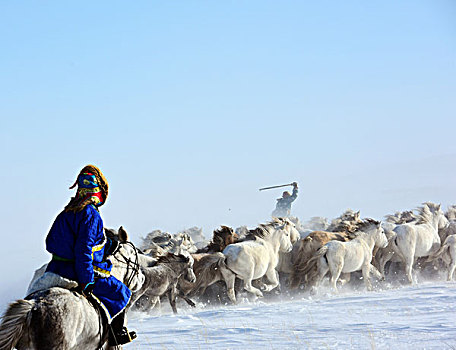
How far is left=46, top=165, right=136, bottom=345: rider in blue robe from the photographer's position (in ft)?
15.8

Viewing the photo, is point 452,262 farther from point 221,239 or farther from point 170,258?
point 170,258

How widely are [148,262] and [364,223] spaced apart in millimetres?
6683

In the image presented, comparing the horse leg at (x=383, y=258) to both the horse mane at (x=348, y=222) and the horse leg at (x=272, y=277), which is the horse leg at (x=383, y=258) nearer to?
the horse mane at (x=348, y=222)

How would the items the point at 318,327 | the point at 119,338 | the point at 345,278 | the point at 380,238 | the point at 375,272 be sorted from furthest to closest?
the point at 380,238 < the point at 375,272 < the point at 345,278 < the point at 318,327 < the point at 119,338

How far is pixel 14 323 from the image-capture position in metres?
4.29

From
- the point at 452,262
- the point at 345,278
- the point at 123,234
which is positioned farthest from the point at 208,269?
the point at 452,262

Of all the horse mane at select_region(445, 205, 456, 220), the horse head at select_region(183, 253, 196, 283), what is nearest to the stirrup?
the horse head at select_region(183, 253, 196, 283)

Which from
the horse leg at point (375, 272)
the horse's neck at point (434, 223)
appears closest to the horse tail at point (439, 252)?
the horse's neck at point (434, 223)

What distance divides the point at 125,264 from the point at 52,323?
1.51 meters

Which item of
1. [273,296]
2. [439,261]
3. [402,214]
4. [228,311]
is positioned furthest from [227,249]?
[402,214]

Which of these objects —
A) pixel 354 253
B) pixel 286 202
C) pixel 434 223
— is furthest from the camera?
pixel 286 202

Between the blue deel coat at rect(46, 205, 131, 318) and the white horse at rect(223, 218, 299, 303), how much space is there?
780 centimetres

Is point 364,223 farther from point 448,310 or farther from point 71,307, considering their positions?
point 71,307

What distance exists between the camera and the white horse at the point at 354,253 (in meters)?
13.9
